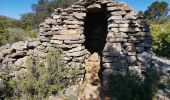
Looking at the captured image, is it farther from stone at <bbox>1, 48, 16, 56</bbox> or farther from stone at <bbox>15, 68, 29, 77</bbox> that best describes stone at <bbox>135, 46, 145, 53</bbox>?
stone at <bbox>1, 48, 16, 56</bbox>

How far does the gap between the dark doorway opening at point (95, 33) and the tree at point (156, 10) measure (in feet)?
74.6

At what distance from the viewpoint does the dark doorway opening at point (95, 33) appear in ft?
32.3

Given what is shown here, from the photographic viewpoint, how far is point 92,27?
33.0 feet

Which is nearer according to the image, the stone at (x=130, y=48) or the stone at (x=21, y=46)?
the stone at (x=130, y=48)

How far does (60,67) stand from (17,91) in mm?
1259

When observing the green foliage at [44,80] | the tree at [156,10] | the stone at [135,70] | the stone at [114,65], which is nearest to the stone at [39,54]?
the green foliage at [44,80]

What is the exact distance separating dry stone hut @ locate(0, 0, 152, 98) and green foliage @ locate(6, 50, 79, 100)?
0.64m

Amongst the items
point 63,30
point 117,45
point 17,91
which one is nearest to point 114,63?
point 117,45

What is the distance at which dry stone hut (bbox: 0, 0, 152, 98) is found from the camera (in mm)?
7203

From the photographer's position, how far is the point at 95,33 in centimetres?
1012

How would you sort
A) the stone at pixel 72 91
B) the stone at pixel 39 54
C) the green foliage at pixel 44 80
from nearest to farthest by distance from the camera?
the green foliage at pixel 44 80 → the stone at pixel 72 91 → the stone at pixel 39 54

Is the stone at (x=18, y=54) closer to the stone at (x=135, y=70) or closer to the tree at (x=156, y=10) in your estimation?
the stone at (x=135, y=70)

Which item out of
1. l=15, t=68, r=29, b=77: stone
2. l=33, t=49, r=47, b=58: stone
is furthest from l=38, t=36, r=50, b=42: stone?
l=15, t=68, r=29, b=77: stone

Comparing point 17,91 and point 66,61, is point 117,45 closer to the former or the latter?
point 66,61
